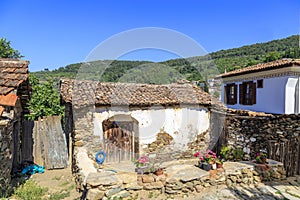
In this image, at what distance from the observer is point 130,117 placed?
28.8 feet

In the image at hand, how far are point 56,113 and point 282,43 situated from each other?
37607 millimetres

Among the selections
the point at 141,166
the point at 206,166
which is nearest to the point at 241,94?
the point at 206,166

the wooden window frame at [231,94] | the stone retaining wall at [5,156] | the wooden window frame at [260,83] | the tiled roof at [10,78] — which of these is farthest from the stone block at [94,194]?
the wooden window frame at [231,94]

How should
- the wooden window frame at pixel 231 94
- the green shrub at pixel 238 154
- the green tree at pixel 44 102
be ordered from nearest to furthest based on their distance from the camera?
the green shrub at pixel 238 154
the green tree at pixel 44 102
the wooden window frame at pixel 231 94

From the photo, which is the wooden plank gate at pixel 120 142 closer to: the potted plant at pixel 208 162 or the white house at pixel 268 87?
the potted plant at pixel 208 162

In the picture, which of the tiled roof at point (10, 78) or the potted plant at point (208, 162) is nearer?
the tiled roof at point (10, 78)

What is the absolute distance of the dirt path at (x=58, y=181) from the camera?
223 inches

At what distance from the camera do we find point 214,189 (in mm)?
5586

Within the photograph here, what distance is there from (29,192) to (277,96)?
11.9 m

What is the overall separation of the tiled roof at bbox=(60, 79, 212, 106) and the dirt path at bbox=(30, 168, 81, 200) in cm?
260

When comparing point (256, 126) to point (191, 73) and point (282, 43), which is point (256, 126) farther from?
point (282, 43)

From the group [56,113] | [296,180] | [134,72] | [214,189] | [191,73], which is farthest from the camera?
[191,73]

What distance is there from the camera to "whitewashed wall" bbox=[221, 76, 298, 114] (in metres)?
10.4

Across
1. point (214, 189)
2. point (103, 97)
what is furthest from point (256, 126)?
point (103, 97)
